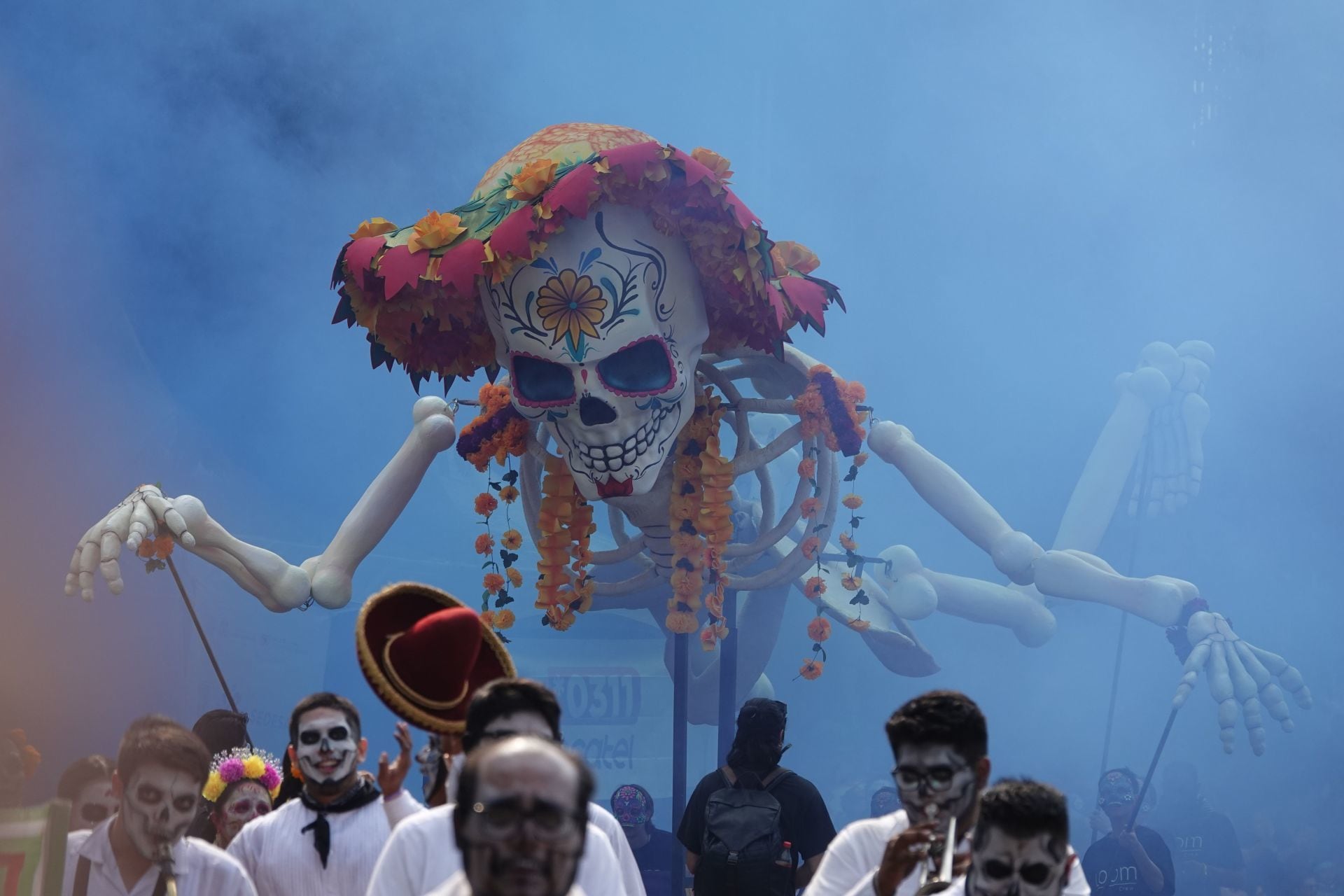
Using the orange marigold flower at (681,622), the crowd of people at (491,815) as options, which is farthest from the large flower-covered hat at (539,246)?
the crowd of people at (491,815)

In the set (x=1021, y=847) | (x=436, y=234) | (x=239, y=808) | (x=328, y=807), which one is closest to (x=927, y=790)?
(x=1021, y=847)

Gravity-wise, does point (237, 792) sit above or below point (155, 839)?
above

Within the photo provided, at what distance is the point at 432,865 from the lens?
96.2 inches

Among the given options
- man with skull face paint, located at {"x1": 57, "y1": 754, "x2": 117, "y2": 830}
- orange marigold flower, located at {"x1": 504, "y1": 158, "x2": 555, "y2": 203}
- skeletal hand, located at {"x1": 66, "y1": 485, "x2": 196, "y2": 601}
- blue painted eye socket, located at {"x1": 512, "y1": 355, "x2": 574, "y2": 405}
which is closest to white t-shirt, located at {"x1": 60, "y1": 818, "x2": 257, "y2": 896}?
man with skull face paint, located at {"x1": 57, "y1": 754, "x2": 117, "y2": 830}

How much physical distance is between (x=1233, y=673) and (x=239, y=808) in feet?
15.9

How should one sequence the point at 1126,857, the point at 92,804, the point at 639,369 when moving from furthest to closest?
the point at 1126,857 < the point at 639,369 < the point at 92,804

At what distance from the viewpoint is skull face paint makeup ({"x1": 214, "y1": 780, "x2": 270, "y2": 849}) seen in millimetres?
3811

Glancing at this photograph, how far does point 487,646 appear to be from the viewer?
9.29 ft

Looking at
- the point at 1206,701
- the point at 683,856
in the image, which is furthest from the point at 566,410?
the point at 1206,701

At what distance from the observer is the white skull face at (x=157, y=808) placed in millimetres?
2934

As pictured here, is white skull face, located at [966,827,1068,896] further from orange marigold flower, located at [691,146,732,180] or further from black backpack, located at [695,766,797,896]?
orange marigold flower, located at [691,146,732,180]

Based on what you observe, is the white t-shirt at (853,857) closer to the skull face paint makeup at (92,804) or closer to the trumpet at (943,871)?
the trumpet at (943,871)

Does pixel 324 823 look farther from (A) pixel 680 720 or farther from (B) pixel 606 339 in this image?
(A) pixel 680 720

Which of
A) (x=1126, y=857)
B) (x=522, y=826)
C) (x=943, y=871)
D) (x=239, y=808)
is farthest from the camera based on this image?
(x=1126, y=857)
